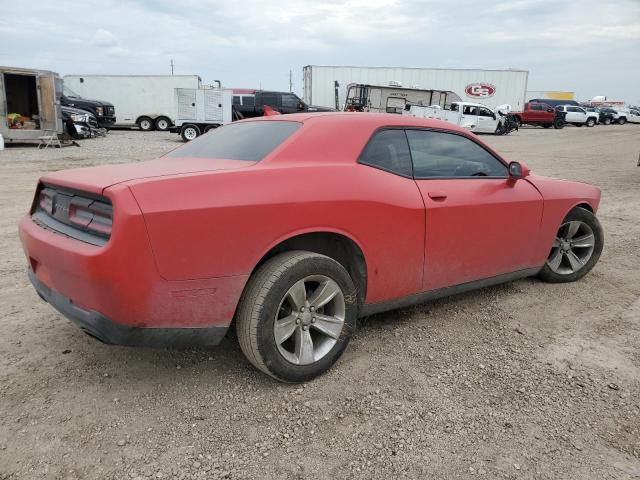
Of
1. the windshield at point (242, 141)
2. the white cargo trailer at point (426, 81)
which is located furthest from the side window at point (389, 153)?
the white cargo trailer at point (426, 81)

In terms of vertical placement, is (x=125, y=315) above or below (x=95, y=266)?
below

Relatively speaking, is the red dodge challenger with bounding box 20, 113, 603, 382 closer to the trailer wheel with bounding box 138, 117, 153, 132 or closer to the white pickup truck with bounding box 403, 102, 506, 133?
the white pickup truck with bounding box 403, 102, 506, 133

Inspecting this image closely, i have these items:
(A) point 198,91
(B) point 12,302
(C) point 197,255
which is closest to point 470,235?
(C) point 197,255

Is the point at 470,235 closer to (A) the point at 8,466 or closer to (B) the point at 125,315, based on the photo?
(B) the point at 125,315

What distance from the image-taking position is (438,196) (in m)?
3.21

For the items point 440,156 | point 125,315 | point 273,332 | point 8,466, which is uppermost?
point 440,156

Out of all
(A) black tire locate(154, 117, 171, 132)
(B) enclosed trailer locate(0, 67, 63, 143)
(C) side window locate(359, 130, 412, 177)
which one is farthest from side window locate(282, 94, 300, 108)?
(C) side window locate(359, 130, 412, 177)

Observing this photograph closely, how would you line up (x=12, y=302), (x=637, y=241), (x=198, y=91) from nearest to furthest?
(x=12, y=302) < (x=637, y=241) < (x=198, y=91)

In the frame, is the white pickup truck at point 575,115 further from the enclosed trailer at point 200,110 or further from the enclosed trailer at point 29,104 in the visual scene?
the enclosed trailer at point 29,104

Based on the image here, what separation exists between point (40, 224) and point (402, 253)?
2.09 m

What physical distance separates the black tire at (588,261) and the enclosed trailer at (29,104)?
15745 mm

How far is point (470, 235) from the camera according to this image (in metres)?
3.42

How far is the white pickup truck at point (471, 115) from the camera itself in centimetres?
2627

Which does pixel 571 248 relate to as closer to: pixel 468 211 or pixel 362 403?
pixel 468 211
